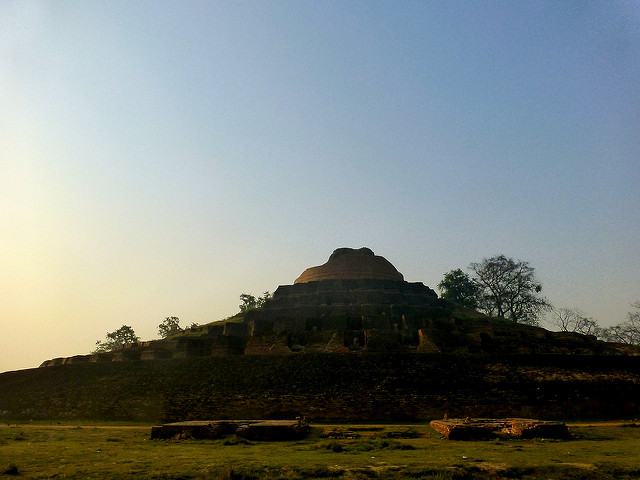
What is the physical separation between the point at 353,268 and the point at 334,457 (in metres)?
35.6

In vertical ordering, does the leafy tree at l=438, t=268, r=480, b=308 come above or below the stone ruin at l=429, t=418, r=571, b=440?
above

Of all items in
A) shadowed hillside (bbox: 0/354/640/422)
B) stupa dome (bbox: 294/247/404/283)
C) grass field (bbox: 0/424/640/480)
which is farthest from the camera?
stupa dome (bbox: 294/247/404/283)

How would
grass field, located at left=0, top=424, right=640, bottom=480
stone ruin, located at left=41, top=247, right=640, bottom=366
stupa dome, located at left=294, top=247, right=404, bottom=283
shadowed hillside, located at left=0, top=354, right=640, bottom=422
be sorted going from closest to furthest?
grass field, located at left=0, top=424, right=640, bottom=480 → shadowed hillside, located at left=0, top=354, right=640, bottom=422 → stone ruin, located at left=41, top=247, right=640, bottom=366 → stupa dome, located at left=294, top=247, right=404, bottom=283

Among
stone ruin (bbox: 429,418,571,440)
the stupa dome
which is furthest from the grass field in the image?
the stupa dome

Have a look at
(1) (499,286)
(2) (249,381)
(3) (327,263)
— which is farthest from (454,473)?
(1) (499,286)

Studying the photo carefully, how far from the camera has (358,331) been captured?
91.6 feet

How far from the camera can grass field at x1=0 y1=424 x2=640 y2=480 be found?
813 cm

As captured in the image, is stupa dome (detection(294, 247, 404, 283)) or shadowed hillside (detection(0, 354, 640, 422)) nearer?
shadowed hillside (detection(0, 354, 640, 422))

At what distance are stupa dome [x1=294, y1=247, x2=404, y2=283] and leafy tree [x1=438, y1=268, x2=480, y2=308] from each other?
6.17 m

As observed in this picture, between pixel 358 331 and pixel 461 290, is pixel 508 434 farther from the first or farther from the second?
pixel 461 290

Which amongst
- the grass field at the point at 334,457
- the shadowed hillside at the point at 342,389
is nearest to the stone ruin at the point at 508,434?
the grass field at the point at 334,457

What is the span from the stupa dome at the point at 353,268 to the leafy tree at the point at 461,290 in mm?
6174

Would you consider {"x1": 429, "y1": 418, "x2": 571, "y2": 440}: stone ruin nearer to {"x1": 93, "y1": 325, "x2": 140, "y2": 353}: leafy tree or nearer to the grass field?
the grass field

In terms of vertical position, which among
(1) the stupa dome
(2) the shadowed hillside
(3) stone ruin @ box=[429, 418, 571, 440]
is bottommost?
(3) stone ruin @ box=[429, 418, 571, 440]
